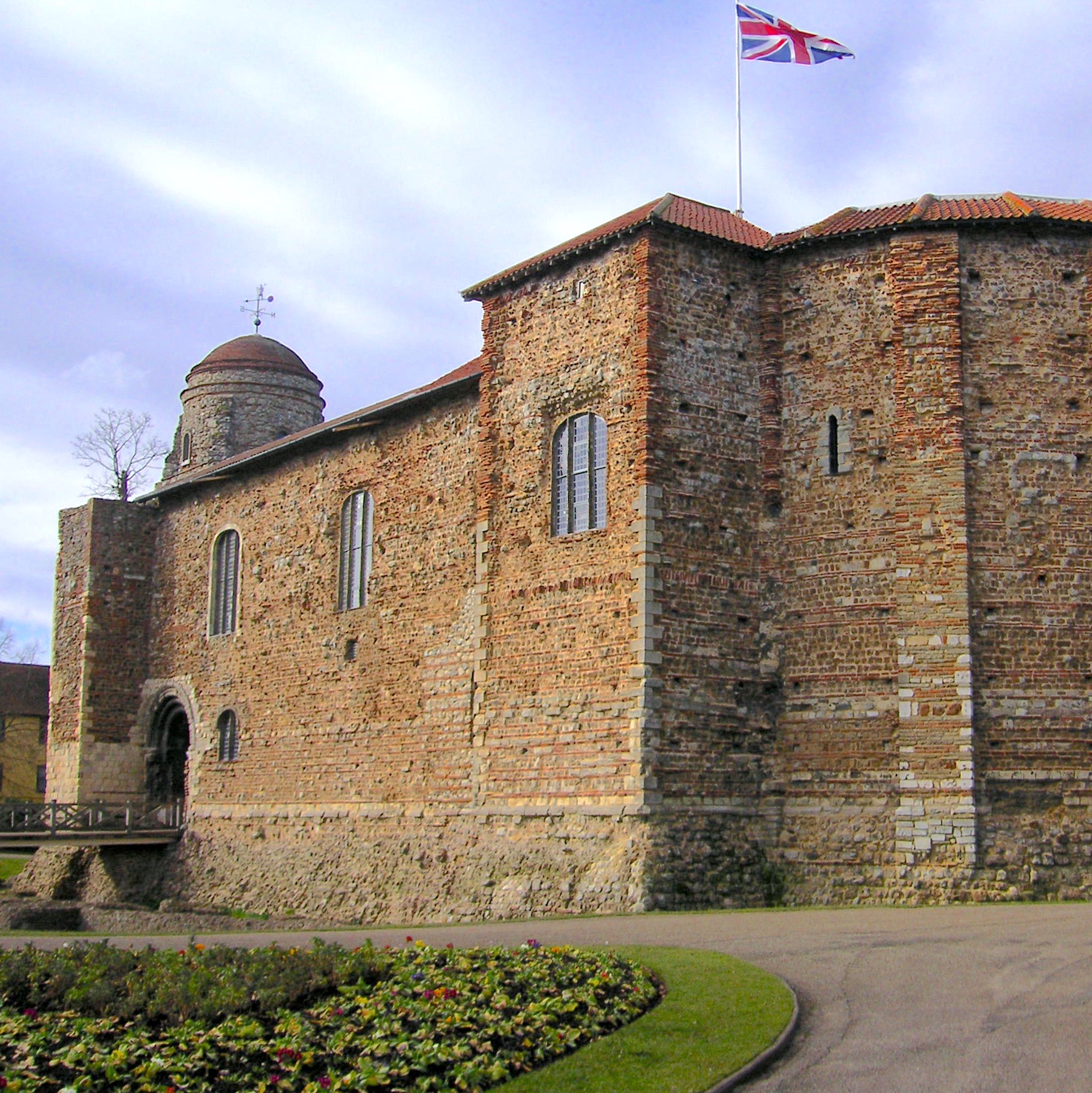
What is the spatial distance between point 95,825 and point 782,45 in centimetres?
2143

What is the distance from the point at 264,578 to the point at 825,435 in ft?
45.5

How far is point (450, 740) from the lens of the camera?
23859 millimetres

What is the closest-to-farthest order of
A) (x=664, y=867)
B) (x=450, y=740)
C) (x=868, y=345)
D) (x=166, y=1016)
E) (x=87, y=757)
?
(x=166, y=1016) → (x=664, y=867) → (x=868, y=345) → (x=450, y=740) → (x=87, y=757)

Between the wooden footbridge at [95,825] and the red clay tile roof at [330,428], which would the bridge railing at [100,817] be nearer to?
the wooden footbridge at [95,825]

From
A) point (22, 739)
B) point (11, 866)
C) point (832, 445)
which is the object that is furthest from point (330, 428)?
point (22, 739)

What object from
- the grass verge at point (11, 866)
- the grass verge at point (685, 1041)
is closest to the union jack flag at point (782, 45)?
the grass verge at point (685, 1041)

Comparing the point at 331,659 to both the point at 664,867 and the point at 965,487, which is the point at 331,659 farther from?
the point at 965,487

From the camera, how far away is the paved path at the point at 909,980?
367 inches

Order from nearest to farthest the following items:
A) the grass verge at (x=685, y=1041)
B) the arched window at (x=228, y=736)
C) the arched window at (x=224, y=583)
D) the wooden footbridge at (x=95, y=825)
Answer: the grass verge at (x=685, y=1041)
the wooden footbridge at (x=95, y=825)
the arched window at (x=228, y=736)
the arched window at (x=224, y=583)

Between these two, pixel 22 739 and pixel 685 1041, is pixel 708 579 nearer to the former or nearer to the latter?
pixel 685 1041

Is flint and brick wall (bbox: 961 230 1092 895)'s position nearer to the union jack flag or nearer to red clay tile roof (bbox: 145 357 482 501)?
the union jack flag

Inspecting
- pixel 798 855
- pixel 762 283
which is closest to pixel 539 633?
pixel 798 855

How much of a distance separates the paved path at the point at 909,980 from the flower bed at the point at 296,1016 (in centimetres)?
160

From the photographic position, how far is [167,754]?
34094 mm
